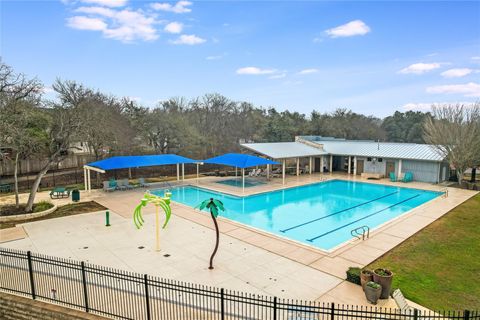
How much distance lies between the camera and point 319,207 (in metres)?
19.5

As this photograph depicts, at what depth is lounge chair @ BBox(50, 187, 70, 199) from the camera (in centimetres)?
1968

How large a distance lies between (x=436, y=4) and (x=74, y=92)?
30316 mm

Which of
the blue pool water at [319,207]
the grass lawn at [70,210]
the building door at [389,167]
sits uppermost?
the building door at [389,167]

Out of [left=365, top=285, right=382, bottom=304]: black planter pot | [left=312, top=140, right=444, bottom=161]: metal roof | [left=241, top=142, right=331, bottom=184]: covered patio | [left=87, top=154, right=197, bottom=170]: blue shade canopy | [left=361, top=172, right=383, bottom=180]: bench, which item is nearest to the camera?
[left=365, top=285, right=382, bottom=304]: black planter pot

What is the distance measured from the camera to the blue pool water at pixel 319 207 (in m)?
14.9

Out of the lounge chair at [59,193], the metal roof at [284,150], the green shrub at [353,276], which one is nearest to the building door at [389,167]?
the metal roof at [284,150]

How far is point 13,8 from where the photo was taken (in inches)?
577

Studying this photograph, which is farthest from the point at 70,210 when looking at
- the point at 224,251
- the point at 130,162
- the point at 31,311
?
the point at 224,251

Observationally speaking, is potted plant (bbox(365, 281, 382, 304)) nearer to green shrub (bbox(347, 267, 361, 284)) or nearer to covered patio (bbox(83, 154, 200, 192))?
green shrub (bbox(347, 267, 361, 284))

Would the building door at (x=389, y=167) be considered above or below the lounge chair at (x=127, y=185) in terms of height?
above

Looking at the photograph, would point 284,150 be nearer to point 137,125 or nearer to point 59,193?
point 137,125

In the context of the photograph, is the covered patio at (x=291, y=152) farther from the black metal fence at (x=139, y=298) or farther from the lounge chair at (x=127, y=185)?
the black metal fence at (x=139, y=298)

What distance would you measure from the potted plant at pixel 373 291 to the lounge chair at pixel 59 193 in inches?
775

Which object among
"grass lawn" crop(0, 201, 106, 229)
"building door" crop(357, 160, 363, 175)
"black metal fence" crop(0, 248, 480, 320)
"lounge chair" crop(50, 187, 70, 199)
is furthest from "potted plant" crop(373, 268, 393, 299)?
"building door" crop(357, 160, 363, 175)
